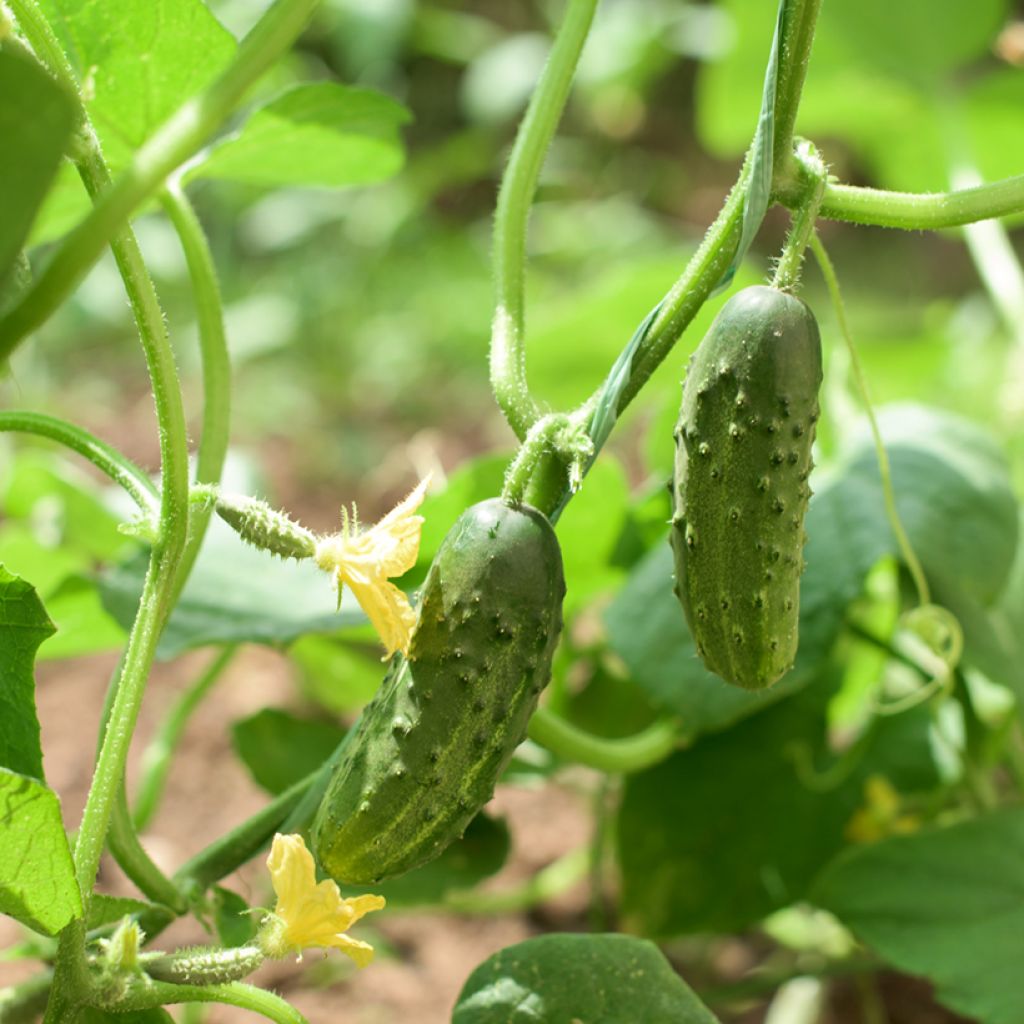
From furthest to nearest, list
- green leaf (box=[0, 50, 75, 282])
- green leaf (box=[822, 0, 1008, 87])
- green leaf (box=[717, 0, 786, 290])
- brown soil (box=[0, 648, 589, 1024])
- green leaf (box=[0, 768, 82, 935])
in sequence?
green leaf (box=[822, 0, 1008, 87])
brown soil (box=[0, 648, 589, 1024])
green leaf (box=[717, 0, 786, 290])
green leaf (box=[0, 768, 82, 935])
green leaf (box=[0, 50, 75, 282])

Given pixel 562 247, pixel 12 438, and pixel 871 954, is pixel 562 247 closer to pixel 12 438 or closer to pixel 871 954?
pixel 12 438

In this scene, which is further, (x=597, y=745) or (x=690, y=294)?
(x=597, y=745)

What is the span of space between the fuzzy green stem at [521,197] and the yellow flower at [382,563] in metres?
0.15

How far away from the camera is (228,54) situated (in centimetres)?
99

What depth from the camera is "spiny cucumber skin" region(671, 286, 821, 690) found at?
75 centimetres

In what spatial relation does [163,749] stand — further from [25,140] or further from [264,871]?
[25,140]

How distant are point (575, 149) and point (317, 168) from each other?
10.5 ft

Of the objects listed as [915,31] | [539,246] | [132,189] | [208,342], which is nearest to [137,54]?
[208,342]

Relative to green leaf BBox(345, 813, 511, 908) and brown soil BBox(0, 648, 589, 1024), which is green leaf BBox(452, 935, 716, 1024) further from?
brown soil BBox(0, 648, 589, 1024)

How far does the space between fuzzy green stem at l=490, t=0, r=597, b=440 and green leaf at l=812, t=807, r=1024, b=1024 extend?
1.80ft

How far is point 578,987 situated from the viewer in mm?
828

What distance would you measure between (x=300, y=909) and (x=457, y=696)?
15cm

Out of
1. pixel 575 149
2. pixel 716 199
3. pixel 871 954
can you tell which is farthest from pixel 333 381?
pixel 871 954

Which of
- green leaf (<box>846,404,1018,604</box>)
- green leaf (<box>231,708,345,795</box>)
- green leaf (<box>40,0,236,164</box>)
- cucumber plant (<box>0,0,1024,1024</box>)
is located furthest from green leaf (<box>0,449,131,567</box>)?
green leaf (<box>846,404,1018,604</box>)
